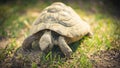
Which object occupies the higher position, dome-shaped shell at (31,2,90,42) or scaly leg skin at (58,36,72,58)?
dome-shaped shell at (31,2,90,42)

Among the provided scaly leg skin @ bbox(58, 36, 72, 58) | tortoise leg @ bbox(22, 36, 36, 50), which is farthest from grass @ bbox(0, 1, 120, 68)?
tortoise leg @ bbox(22, 36, 36, 50)

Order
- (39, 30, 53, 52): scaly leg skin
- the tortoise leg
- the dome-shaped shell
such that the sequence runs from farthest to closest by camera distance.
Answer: the tortoise leg < the dome-shaped shell < (39, 30, 53, 52): scaly leg skin

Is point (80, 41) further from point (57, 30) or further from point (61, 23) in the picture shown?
point (57, 30)

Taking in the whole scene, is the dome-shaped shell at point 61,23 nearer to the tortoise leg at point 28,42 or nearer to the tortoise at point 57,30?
the tortoise at point 57,30

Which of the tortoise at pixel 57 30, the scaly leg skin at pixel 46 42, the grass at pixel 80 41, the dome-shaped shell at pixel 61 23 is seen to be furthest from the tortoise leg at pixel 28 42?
the scaly leg skin at pixel 46 42

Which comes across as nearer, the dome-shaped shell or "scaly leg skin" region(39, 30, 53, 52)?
"scaly leg skin" region(39, 30, 53, 52)

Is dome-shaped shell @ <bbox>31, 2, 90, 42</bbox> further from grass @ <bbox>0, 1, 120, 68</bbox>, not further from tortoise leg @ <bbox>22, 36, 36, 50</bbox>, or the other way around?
grass @ <bbox>0, 1, 120, 68</bbox>

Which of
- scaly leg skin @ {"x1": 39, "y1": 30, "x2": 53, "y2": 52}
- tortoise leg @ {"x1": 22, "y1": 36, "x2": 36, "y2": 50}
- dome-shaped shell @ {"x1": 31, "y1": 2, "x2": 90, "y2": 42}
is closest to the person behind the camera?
scaly leg skin @ {"x1": 39, "y1": 30, "x2": 53, "y2": 52}

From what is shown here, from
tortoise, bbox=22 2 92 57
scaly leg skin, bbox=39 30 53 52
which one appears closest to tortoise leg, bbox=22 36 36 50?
tortoise, bbox=22 2 92 57

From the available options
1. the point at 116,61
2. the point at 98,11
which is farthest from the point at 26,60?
the point at 98,11
